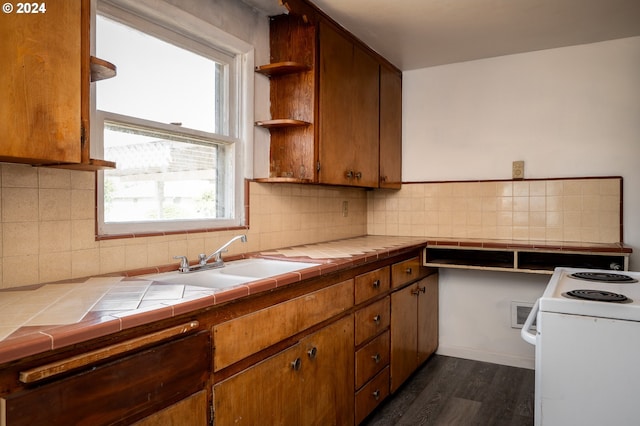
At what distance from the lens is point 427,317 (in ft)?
11.2

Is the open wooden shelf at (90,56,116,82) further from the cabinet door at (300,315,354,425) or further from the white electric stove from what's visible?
the white electric stove

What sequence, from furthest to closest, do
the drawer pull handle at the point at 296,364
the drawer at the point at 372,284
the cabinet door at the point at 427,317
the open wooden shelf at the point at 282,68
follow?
1. the cabinet door at the point at 427,317
2. the open wooden shelf at the point at 282,68
3. the drawer at the point at 372,284
4. the drawer pull handle at the point at 296,364

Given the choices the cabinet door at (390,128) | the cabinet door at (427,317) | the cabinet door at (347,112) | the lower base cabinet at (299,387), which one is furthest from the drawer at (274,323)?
the cabinet door at (390,128)

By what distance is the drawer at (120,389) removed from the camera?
0.94m

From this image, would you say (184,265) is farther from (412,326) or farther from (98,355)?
(412,326)

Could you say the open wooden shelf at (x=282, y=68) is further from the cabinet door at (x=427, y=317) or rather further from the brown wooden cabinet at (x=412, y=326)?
the cabinet door at (x=427, y=317)

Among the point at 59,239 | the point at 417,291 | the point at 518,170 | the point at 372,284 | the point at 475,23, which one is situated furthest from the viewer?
the point at 518,170

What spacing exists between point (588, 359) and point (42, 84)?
6.25 feet

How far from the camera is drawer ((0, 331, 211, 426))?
94 centimetres

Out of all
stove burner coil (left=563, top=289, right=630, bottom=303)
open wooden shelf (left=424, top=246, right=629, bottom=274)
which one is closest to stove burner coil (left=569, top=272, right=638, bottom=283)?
stove burner coil (left=563, top=289, right=630, bottom=303)

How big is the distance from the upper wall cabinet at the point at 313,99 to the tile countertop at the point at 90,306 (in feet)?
3.11

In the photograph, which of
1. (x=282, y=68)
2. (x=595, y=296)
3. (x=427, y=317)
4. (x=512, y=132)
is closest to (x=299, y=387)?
(x=595, y=296)

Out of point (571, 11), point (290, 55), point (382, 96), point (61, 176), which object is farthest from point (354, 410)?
point (571, 11)

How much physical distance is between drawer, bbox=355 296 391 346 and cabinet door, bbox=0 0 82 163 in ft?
5.21
